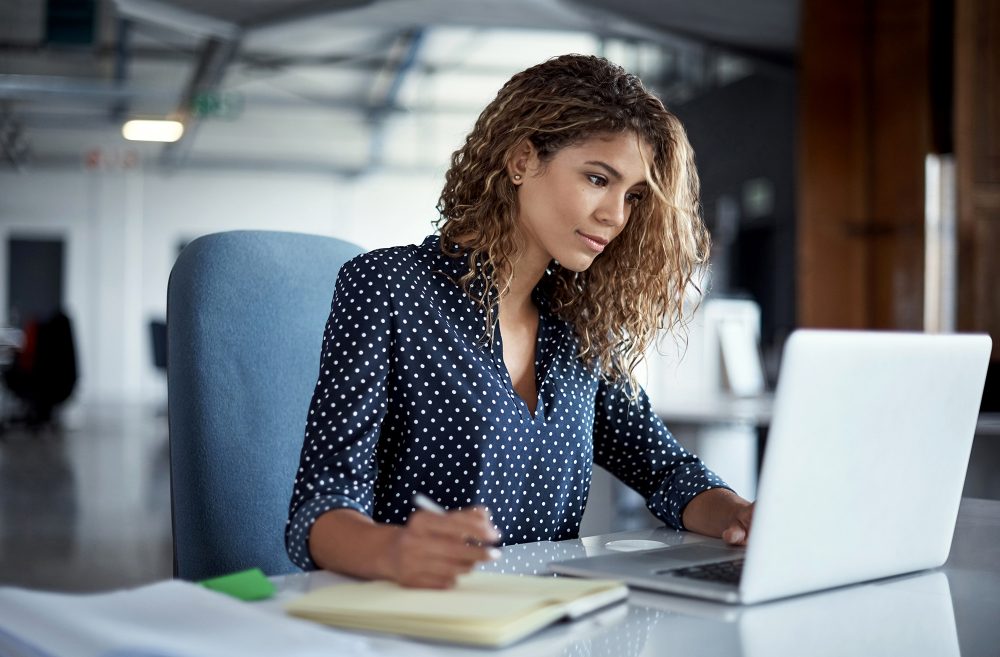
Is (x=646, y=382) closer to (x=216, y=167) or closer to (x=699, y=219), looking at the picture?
(x=699, y=219)

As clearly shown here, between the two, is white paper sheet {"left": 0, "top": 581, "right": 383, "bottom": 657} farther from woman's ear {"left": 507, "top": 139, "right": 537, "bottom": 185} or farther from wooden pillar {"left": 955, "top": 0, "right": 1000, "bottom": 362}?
wooden pillar {"left": 955, "top": 0, "right": 1000, "bottom": 362}

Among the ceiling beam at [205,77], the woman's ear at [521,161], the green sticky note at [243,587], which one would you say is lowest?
the green sticky note at [243,587]

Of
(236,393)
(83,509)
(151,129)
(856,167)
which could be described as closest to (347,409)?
(236,393)

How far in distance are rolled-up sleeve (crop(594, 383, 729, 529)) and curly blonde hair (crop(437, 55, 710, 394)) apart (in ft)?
0.12

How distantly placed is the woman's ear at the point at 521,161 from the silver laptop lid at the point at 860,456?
0.64 meters

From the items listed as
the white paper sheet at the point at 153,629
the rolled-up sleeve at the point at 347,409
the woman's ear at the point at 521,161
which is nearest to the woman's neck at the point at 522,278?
the woman's ear at the point at 521,161

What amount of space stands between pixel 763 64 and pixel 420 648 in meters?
6.74

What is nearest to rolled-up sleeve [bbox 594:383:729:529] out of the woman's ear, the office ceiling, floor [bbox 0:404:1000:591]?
the woman's ear

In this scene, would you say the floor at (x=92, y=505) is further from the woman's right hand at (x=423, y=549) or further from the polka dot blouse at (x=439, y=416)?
the woman's right hand at (x=423, y=549)

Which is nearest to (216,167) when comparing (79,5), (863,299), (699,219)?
(79,5)

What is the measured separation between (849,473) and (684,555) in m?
0.23

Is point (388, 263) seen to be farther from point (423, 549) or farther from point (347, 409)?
point (423, 549)

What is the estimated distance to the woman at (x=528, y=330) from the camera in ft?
4.27

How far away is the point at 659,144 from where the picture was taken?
1.51m
